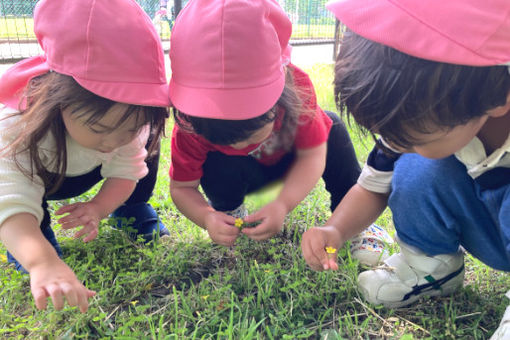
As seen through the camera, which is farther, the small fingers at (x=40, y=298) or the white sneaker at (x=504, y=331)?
the small fingers at (x=40, y=298)

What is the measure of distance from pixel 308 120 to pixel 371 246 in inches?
18.9

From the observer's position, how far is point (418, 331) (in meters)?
1.17

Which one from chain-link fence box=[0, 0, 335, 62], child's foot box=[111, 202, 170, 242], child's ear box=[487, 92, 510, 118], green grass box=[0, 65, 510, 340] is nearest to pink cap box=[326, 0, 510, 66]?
child's ear box=[487, 92, 510, 118]

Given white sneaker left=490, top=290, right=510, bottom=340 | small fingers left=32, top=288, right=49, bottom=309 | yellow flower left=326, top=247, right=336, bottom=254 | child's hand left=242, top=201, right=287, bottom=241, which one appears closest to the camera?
white sneaker left=490, top=290, right=510, bottom=340

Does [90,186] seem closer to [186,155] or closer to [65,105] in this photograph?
[186,155]

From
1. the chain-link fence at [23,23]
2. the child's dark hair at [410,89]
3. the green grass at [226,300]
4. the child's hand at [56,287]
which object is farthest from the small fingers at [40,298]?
the chain-link fence at [23,23]

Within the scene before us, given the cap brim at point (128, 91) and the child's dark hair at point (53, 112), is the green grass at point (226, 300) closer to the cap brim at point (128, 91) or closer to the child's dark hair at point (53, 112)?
the child's dark hair at point (53, 112)

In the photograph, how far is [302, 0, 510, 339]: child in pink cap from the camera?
2.53 feet

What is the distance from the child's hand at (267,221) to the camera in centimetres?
136

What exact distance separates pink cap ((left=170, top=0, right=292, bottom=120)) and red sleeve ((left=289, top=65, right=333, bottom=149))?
0.29 m

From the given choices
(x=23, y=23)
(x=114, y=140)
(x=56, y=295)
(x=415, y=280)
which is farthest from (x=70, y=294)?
(x=23, y=23)

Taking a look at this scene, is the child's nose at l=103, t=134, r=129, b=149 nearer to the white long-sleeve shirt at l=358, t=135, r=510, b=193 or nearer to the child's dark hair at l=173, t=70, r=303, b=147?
the child's dark hair at l=173, t=70, r=303, b=147

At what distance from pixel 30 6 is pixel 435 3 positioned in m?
5.02

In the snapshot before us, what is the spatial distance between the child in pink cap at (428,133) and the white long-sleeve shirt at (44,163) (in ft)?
2.22
